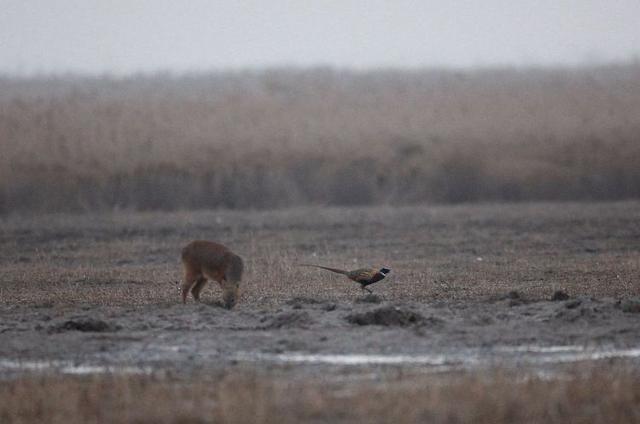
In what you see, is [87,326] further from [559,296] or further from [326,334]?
[559,296]

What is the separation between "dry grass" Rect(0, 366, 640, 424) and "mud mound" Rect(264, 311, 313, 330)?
7.75ft

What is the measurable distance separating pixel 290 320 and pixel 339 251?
8.14m

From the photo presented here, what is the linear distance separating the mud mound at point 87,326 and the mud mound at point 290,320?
147 centimetres

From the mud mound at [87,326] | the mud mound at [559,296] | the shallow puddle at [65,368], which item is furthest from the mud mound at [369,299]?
the shallow puddle at [65,368]

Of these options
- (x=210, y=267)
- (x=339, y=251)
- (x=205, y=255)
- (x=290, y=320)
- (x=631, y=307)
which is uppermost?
(x=205, y=255)

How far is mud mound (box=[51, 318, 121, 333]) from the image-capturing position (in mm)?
11117

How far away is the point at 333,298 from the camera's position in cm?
1305

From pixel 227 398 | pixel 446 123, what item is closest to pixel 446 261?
pixel 227 398

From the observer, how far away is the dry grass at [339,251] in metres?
14.0

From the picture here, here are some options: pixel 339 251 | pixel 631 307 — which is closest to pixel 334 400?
pixel 631 307

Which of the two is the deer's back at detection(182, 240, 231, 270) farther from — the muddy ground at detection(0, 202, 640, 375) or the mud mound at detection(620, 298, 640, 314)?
the mud mound at detection(620, 298, 640, 314)

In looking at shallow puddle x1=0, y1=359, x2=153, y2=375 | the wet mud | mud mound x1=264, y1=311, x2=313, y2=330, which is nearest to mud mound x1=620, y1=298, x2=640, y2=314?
the wet mud

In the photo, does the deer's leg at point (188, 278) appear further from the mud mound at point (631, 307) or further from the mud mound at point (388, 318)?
the mud mound at point (631, 307)

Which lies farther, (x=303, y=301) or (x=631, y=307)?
(x=303, y=301)
